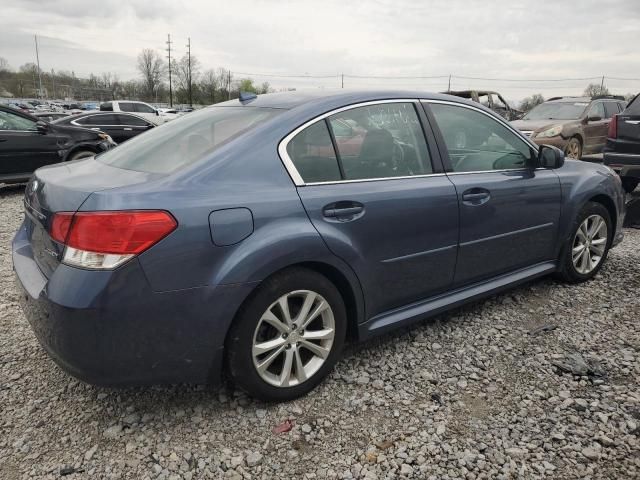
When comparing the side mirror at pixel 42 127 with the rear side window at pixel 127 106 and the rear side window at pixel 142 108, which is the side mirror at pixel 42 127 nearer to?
the rear side window at pixel 127 106

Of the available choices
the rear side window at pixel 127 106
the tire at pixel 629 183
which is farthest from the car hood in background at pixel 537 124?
the rear side window at pixel 127 106

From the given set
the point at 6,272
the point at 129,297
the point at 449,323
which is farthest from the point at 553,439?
the point at 6,272

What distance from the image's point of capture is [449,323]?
11.5ft

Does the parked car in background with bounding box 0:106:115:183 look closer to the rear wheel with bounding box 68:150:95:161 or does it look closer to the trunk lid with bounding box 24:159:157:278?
the rear wheel with bounding box 68:150:95:161

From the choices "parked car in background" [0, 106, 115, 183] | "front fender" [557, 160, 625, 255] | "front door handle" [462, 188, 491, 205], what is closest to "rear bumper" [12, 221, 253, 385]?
"front door handle" [462, 188, 491, 205]

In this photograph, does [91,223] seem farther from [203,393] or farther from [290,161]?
[203,393]

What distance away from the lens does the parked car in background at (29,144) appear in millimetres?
8125

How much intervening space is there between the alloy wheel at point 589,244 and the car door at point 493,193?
42cm

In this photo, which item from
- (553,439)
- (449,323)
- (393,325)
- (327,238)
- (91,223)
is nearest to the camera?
(91,223)

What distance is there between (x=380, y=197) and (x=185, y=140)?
110 centimetres

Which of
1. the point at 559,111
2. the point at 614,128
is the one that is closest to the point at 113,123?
the point at 559,111

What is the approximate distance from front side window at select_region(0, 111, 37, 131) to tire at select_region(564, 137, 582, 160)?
33.7ft

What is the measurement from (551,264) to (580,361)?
3.52 ft

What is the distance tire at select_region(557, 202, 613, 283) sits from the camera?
402cm
